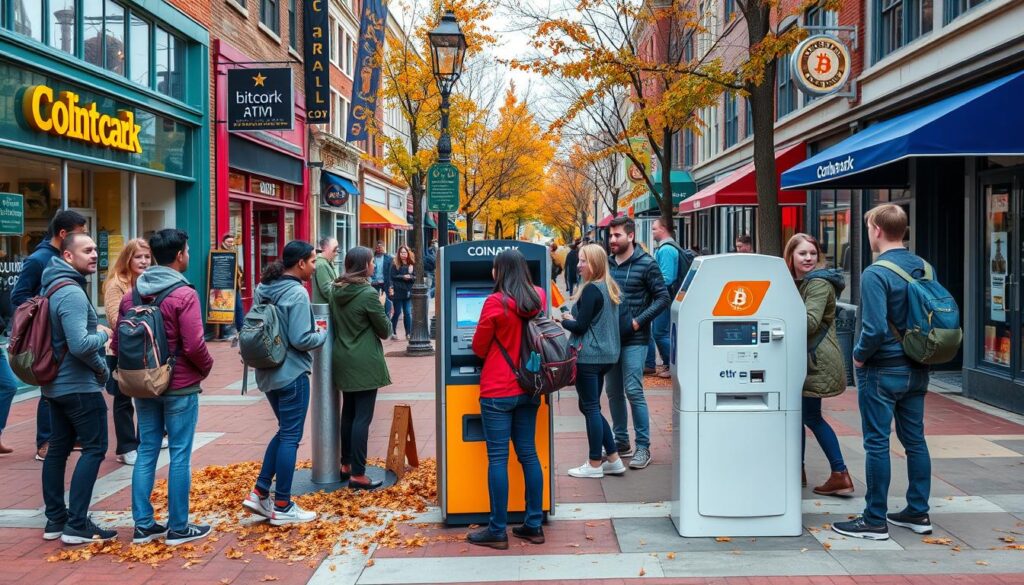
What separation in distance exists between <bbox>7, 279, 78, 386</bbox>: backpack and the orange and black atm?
7.46 feet

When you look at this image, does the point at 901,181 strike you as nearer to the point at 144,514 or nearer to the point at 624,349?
the point at 624,349

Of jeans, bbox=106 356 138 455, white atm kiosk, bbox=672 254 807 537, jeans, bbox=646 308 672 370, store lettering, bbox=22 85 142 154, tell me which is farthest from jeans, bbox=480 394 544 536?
store lettering, bbox=22 85 142 154

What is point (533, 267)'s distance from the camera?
571cm

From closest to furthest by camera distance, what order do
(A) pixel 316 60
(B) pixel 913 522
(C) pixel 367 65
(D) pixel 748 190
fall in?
(B) pixel 913 522, (D) pixel 748 190, (A) pixel 316 60, (C) pixel 367 65

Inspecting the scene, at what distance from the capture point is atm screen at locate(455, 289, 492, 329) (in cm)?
580

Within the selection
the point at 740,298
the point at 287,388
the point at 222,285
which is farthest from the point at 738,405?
the point at 222,285

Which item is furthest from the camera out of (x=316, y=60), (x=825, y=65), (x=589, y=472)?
(x=316, y=60)

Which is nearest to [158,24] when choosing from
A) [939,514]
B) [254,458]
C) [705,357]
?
[254,458]

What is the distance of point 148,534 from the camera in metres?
5.51

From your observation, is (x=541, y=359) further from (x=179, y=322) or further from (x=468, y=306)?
(x=179, y=322)

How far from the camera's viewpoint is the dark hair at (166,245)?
17.6ft

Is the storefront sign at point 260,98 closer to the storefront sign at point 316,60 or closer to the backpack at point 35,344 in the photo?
the storefront sign at point 316,60

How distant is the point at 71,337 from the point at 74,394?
37 centimetres

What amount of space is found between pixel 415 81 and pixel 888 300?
1553cm
